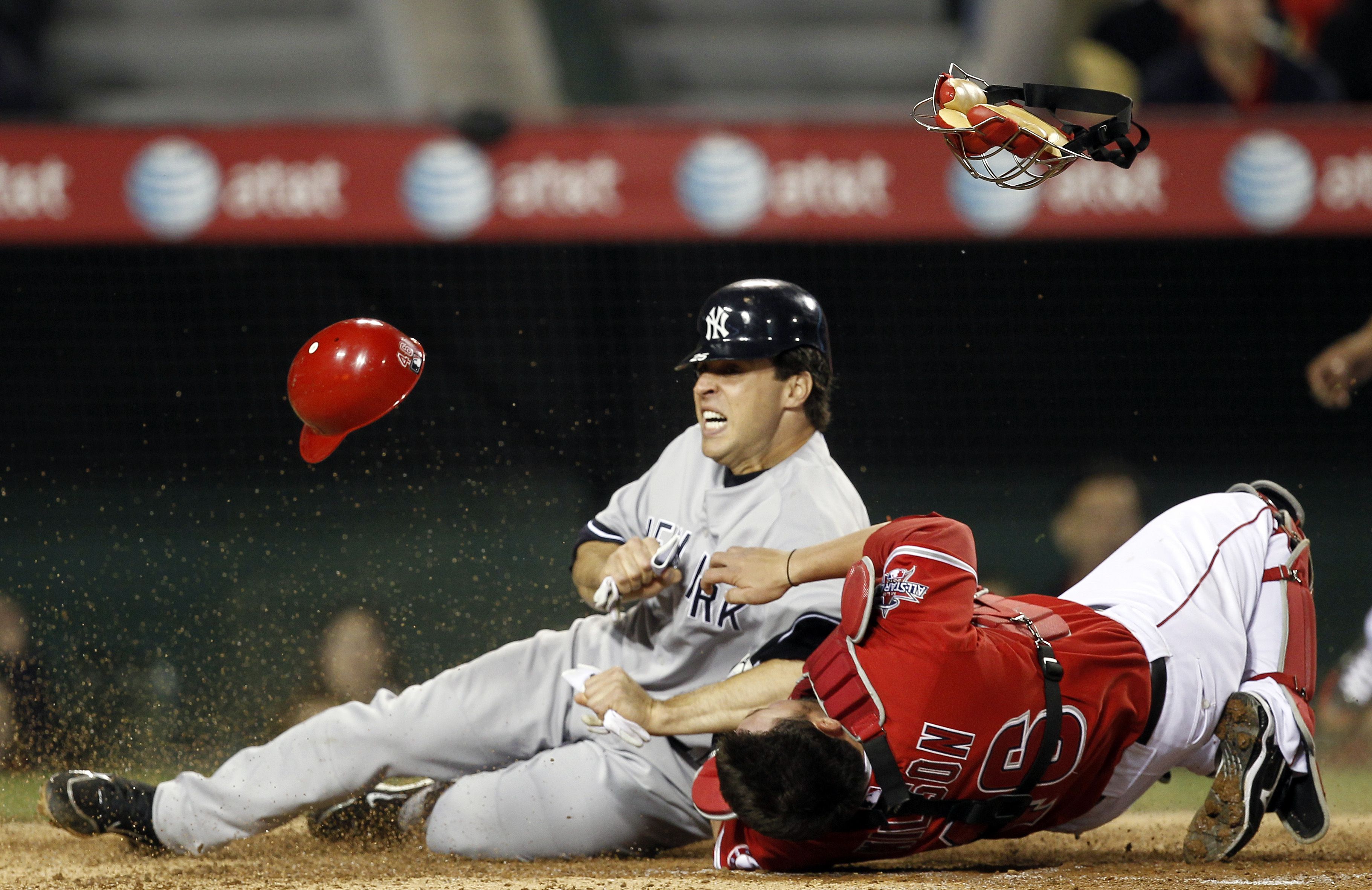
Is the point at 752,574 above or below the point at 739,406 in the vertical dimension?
below

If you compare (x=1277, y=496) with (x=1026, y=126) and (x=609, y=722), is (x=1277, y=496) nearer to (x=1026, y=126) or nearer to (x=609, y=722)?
(x=1026, y=126)

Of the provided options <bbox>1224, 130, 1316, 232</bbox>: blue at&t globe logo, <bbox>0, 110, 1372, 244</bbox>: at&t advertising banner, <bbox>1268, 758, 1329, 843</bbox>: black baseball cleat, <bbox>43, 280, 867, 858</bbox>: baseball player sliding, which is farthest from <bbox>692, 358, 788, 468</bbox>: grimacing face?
<bbox>1224, 130, 1316, 232</bbox>: blue at&t globe logo

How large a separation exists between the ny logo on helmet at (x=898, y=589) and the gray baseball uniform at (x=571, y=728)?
1.30 ft

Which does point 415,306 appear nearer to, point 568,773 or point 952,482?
point 952,482

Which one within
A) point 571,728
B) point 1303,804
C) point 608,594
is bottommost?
point 1303,804

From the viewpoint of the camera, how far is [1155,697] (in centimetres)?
A: 282

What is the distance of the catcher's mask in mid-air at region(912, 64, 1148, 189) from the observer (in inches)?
97.3

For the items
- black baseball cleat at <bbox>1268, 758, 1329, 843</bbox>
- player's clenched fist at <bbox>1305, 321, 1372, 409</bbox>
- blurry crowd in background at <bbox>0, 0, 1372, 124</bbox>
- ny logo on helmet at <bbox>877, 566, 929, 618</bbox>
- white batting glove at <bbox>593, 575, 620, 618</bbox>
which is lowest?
black baseball cleat at <bbox>1268, 758, 1329, 843</bbox>

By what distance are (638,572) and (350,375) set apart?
818 millimetres

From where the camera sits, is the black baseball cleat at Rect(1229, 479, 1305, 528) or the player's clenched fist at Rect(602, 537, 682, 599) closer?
the player's clenched fist at Rect(602, 537, 682, 599)

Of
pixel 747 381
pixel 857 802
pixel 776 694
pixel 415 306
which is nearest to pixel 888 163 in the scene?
pixel 415 306

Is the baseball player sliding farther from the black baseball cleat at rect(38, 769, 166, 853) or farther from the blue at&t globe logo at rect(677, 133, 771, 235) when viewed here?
the blue at&t globe logo at rect(677, 133, 771, 235)

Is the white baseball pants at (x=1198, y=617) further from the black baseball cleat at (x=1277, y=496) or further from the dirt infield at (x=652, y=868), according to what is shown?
the dirt infield at (x=652, y=868)

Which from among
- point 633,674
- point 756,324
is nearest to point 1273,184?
point 756,324
